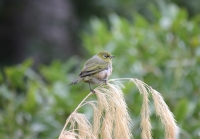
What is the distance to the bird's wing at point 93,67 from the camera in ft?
8.89

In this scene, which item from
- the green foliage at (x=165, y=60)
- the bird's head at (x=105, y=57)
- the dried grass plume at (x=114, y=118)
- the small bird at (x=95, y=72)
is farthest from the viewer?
the green foliage at (x=165, y=60)

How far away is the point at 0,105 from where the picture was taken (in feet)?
17.0

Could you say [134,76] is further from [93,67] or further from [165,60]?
[93,67]

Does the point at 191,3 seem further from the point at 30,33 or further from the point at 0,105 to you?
the point at 0,105

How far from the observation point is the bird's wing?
107 inches

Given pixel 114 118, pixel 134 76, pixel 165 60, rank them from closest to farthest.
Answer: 1. pixel 114 118
2. pixel 134 76
3. pixel 165 60

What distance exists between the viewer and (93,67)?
274cm

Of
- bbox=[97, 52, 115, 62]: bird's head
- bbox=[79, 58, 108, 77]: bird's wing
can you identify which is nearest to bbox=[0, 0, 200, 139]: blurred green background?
bbox=[97, 52, 115, 62]: bird's head

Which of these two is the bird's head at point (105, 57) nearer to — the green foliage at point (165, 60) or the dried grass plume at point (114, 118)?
the dried grass plume at point (114, 118)

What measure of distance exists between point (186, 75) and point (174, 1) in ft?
21.1

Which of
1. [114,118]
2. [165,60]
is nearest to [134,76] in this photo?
[165,60]

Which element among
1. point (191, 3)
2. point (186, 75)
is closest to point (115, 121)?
point (186, 75)

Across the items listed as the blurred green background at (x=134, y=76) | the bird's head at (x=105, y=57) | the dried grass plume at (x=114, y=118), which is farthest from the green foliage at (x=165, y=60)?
the dried grass plume at (x=114, y=118)

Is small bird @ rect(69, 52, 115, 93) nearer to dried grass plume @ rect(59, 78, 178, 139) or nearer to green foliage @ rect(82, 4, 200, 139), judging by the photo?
dried grass plume @ rect(59, 78, 178, 139)
